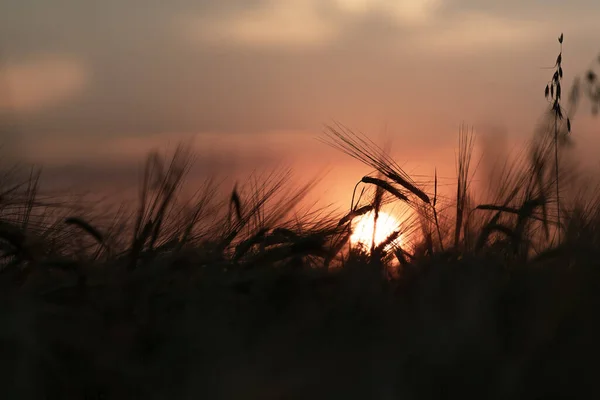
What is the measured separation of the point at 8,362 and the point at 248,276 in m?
0.44

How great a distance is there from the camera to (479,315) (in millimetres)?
1074

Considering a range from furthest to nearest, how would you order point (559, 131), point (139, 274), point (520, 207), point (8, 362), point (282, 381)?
point (559, 131), point (520, 207), point (139, 274), point (8, 362), point (282, 381)

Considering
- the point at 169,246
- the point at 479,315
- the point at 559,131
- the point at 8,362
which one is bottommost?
the point at 8,362

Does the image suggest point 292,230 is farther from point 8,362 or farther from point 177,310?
point 8,362

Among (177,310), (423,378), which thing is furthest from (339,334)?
(177,310)

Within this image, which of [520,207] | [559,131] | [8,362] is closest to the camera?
[8,362]

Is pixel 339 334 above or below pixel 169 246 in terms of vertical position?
below

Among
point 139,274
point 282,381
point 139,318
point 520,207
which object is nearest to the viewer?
point 282,381

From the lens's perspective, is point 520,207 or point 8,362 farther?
point 520,207

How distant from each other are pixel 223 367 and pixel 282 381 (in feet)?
0.27

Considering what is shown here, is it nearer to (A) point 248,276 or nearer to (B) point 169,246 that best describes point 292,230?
(B) point 169,246

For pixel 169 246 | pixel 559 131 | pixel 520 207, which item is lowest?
pixel 169 246

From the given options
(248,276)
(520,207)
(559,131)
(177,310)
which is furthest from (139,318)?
(559,131)

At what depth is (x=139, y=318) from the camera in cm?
126
